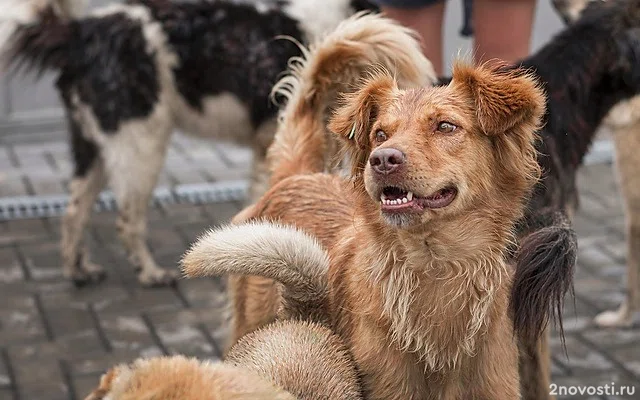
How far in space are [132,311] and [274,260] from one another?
8.17 ft

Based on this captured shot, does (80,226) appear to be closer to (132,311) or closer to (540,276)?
(132,311)

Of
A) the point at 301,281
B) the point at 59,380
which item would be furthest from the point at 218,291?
the point at 301,281

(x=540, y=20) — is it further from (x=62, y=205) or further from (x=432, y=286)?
(x=432, y=286)

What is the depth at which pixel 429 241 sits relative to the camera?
254 centimetres

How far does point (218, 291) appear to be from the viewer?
5.34 meters

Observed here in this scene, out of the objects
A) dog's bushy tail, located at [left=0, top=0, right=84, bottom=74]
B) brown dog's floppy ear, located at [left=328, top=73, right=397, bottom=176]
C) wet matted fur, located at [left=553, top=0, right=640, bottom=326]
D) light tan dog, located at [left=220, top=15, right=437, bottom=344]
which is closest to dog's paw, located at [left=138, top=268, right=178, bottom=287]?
dog's bushy tail, located at [left=0, top=0, right=84, bottom=74]

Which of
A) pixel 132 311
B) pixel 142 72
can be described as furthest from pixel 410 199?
pixel 142 72

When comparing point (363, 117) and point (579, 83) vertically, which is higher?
point (363, 117)

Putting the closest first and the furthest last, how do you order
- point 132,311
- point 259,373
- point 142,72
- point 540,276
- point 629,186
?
point 259,373 → point 540,276 → point 629,186 → point 132,311 → point 142,72

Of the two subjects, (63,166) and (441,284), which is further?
(63,166)

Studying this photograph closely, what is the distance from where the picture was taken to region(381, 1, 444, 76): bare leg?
4551mm

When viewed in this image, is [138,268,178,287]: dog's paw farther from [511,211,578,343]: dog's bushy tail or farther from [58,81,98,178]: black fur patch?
[511,211,578,343]: dog's bushy tail

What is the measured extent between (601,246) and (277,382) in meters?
3.73

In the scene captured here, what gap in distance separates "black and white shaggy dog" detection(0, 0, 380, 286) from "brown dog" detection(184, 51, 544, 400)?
253 cm
